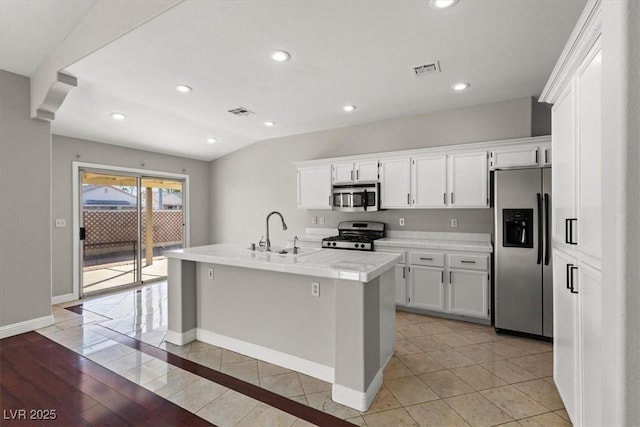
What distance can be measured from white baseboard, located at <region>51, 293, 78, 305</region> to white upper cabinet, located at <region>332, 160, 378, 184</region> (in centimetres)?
437

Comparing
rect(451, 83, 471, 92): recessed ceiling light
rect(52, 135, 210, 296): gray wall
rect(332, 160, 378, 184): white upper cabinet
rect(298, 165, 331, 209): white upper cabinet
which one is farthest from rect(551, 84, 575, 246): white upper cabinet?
rect(52, 135, 210, 296): gray wall

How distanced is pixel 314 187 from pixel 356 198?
32.4 inches

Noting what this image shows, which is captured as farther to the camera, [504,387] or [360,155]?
[360,155]

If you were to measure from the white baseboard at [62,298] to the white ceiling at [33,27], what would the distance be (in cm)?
307

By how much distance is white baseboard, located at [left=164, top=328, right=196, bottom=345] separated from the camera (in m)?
3.04

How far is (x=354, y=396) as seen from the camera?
6.88 feet

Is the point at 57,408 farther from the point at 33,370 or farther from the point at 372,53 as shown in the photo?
the point at 372,53

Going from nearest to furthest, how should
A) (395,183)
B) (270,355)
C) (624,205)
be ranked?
(624,205) → (270,355) → (395,183)

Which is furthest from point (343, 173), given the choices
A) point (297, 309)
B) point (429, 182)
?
point (297, 309)

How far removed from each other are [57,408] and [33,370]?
2.59 feet

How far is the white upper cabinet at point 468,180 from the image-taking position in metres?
3.72

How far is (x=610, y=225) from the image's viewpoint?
0.92 metres

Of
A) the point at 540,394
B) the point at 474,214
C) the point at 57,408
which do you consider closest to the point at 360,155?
the point at 474,214

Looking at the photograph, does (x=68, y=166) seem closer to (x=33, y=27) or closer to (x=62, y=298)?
(x=62, y=298)
